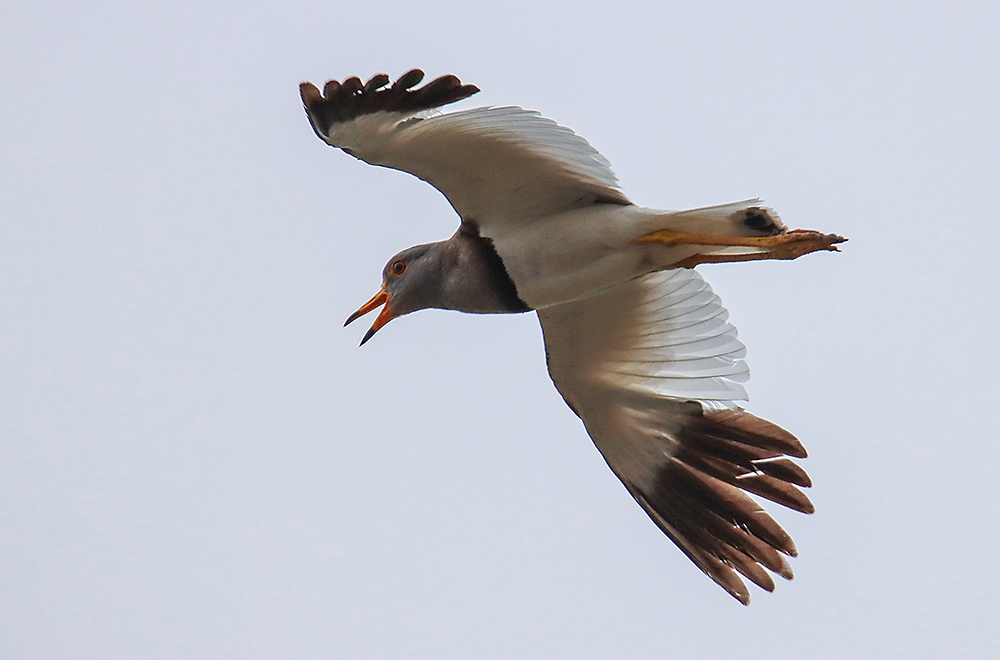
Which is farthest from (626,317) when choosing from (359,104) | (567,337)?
(359,104)

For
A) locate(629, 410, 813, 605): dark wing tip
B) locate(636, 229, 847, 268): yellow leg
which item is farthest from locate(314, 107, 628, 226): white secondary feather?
locate(629, 410, 813, 605): dark wing tip

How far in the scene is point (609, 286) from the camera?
7.87 meters

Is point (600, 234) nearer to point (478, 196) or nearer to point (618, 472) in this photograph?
point (478, 196)

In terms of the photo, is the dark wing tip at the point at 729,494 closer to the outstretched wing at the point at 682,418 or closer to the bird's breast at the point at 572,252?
the outstretched wing at the point at 682,418

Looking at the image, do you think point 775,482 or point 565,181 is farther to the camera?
point 775,482

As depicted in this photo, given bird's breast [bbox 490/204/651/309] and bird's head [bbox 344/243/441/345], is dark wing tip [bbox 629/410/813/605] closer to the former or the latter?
bird's breast [bbox 490/204/651/309]

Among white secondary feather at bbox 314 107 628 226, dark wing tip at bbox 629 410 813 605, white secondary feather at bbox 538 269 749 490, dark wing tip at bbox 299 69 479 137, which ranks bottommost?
dark wing tip at bbox 629 410 813 605

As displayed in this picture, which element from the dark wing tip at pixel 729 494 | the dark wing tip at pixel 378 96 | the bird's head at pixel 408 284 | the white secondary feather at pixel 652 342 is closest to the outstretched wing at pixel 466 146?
the dark wing tip at pixel 378 96

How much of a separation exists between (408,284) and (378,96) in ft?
4.89

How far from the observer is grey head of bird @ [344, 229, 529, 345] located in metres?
7.74

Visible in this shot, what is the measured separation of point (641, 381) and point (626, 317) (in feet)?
1.52

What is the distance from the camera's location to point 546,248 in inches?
299

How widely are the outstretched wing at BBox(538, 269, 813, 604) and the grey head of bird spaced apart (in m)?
0.66

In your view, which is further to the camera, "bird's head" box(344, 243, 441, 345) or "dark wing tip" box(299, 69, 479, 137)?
"bird's head" box(344, 243, 441, 345)
